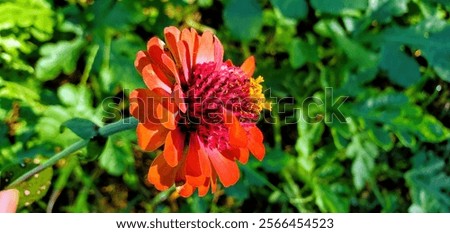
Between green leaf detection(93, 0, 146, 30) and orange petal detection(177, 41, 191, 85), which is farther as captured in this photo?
green leaf detection(93, 0, 146, 30)

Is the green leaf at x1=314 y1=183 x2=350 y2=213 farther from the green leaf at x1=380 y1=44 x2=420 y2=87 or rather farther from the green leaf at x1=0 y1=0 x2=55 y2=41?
the green leaf at x1=0 y1=0 x2=55 y2=41

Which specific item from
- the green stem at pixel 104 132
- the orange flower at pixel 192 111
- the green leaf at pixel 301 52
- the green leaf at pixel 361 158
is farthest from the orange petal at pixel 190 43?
the green leaf at pixel 361 158

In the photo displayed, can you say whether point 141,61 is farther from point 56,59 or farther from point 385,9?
point 385,9

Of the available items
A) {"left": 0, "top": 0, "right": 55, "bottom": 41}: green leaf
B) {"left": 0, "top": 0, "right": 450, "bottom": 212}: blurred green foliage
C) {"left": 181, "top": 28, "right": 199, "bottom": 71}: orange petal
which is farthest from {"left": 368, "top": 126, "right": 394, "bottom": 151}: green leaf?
{"left": 0, "top": 0, "right": 55, "bottom": 41}: green leaf

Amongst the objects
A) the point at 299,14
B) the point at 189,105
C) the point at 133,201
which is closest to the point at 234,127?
the point at 189,105
